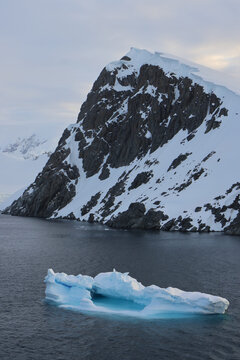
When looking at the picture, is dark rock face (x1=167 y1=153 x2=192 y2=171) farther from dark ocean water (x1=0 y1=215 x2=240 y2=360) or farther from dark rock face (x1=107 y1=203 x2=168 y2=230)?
dark ocean water (x1=0 y1=215 x2=240 y2=360)

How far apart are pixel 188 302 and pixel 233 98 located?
157 meters

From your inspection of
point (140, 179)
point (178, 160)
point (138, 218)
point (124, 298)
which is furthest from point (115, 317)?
point (140, 179)

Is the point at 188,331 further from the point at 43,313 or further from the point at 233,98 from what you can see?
the point at 233,98

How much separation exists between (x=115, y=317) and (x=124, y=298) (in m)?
6.07

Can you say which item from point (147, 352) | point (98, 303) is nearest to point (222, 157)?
point (98, 303)

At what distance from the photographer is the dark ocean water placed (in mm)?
38156

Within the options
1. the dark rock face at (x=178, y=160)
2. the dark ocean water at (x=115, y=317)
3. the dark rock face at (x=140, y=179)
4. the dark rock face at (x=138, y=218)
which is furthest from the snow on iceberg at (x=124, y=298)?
the dark rock face at (x=140, y=179)

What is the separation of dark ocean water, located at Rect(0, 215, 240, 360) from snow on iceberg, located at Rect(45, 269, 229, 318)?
1.39 meters

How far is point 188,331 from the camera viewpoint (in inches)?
1672

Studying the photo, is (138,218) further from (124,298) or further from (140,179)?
(124,298)

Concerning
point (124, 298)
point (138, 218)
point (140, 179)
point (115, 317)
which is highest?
point (140, 179)

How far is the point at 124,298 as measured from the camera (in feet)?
172

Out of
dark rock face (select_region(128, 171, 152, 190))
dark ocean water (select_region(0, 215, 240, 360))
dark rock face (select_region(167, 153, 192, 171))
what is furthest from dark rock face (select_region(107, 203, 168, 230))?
dark ocean water (select_region(0, 215, 240, 360))

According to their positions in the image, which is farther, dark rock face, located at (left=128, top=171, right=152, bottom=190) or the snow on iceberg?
dark rock face, located at (left=128, top=171, right=152, bottom=190)
